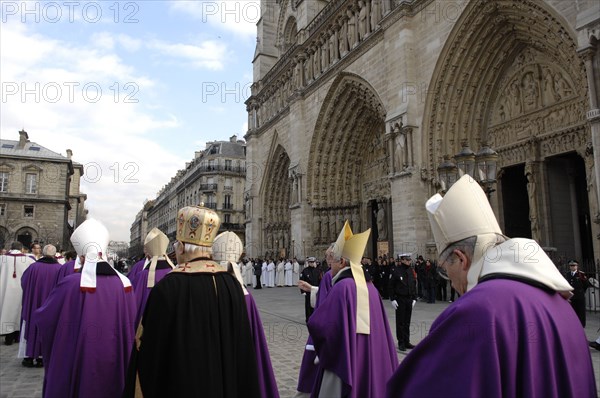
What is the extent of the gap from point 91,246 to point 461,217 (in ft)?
12.0

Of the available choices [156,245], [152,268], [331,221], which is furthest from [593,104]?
[331,221]

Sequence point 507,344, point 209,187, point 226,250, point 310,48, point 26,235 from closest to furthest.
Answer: point 507,344
point 226,250
point 310,48
point 26,235
point 209,187

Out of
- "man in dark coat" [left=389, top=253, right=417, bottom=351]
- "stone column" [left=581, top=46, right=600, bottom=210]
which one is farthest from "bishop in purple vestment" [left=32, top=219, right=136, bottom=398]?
"stone column" [left=581, top=46, right=600, bottom=210]

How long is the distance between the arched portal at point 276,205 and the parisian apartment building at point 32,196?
28.3 metres

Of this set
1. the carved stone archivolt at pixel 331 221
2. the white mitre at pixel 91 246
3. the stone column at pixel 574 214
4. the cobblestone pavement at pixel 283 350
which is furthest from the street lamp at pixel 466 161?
the carved stone archivolt at pixel 331 221

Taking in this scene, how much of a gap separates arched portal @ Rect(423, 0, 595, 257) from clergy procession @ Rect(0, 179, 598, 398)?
11.1 metres

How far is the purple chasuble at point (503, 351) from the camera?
55.1 inches

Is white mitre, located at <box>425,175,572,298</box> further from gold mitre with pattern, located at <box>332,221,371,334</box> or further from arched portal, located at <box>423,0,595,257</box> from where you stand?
arched portal, located at <box>423,0,595,257</box>

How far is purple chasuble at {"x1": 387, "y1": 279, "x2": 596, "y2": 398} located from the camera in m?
1.40

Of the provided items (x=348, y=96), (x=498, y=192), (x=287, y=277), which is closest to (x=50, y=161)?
(x=287, y=277)

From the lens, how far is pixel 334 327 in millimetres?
3928

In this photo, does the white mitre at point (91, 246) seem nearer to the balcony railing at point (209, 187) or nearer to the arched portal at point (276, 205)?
the arched portal at point (276, 205)

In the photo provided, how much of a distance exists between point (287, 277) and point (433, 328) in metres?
23.5

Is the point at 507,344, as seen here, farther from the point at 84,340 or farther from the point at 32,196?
the point at 32,196
